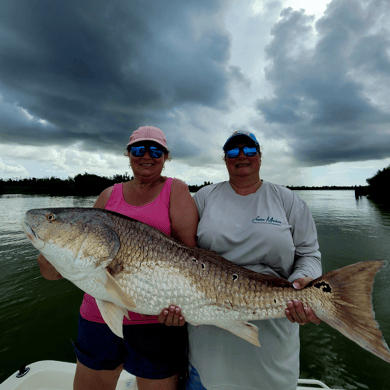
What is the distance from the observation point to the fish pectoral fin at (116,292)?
1.99m

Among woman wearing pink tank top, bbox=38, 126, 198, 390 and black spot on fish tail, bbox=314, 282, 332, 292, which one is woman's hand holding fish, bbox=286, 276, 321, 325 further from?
woman wearing pink tank top, bbox=38, 126, 198, 390

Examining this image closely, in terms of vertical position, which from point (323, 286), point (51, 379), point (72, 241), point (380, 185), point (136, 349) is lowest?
point (51, 379)

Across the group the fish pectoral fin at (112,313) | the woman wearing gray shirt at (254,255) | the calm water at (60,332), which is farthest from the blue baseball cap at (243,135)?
the calm water at (60,332)

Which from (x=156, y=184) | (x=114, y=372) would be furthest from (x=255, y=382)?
(x=156, y=184)

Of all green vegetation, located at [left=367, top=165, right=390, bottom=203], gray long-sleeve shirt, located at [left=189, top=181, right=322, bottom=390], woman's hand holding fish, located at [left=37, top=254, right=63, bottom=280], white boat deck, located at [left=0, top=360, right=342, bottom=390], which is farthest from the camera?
green vegetation, located at [left=367, top=165, right=390, bottom=203]

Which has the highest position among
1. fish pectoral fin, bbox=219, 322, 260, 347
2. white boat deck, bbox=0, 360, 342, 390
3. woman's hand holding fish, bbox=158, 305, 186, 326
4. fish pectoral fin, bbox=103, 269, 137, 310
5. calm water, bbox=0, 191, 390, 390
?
fish pectoral fin, bbox=103, 269, 137, 310

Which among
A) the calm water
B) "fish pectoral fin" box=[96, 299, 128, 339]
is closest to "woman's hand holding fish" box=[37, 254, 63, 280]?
"fish pectoral fin" box=[96, 299, 128, 339]

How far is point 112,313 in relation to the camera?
2.06 meters

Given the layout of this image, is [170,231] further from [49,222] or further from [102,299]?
[49,222]

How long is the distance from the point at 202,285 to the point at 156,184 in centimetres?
117

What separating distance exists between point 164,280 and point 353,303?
5.31 feet

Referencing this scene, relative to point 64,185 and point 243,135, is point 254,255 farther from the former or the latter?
point 64,185

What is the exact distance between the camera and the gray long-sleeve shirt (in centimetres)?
206

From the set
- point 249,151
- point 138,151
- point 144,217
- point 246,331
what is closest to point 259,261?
point 246,331
